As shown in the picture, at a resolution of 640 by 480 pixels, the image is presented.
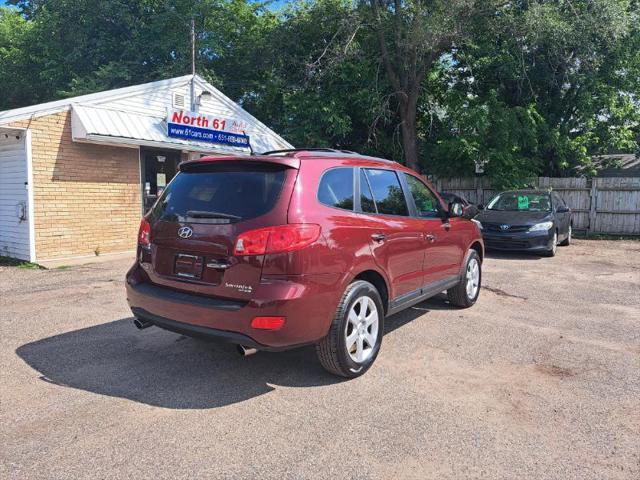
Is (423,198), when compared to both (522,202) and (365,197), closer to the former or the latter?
(365,197)

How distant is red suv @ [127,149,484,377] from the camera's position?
3.32 m

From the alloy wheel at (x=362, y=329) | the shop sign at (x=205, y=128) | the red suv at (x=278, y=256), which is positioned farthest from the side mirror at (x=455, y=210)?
the shop sign at (x=205, y=128)

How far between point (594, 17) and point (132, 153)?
1434 cm

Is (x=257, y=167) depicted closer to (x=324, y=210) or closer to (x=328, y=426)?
(x=324, y=210)

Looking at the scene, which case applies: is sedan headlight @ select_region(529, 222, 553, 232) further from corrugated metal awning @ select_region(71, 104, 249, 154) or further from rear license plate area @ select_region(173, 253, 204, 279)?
rear license plate area @ select_region(173, 253, 204, 279)

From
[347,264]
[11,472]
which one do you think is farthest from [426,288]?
[11,472]

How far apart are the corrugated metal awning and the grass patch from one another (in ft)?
9.10

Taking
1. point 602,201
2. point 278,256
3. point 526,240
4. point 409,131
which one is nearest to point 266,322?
point 278,256

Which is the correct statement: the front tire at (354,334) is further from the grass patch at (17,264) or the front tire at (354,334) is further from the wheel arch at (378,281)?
the grass patch at (17,264)

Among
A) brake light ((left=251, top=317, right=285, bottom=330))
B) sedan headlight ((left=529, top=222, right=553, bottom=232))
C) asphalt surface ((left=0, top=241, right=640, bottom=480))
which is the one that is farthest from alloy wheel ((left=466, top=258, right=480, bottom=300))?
sedan headlight ((left=529, top=222, right=553, bottom=232))

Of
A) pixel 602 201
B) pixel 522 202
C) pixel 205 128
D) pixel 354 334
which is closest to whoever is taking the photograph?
pixel 354 334

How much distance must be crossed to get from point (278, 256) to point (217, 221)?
1.88 feet

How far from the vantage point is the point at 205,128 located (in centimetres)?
1298

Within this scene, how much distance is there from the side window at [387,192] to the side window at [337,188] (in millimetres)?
367
